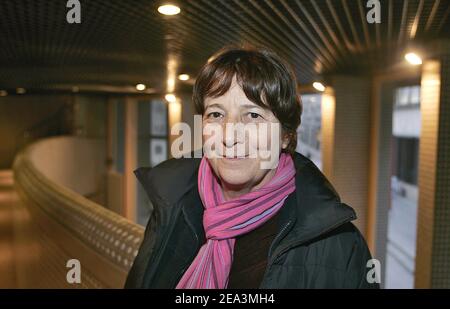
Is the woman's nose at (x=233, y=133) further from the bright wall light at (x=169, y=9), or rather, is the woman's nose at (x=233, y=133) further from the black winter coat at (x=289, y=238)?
the bright wall light at (x=169, y=9)

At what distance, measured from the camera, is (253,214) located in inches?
38.7

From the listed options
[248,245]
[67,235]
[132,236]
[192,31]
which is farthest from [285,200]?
[192,31]

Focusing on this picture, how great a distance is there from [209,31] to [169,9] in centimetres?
66

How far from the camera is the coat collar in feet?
2.86

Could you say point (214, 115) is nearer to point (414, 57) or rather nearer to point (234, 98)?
point (234, 98)

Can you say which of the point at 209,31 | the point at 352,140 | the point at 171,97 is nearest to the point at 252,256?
the point at 209,31

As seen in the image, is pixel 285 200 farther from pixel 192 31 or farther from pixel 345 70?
pixel 345 70

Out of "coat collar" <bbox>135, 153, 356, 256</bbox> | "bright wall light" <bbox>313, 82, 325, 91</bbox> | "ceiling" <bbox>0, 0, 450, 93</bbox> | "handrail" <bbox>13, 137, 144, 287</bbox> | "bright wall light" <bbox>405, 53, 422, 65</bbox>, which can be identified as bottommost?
"handrail" <bbox>13, 137, 144, 287</bbox>

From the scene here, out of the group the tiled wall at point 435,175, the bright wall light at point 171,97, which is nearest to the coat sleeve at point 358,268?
the tiled wall at point 435,175

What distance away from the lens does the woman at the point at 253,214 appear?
871mm

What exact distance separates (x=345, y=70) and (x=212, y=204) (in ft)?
14.8

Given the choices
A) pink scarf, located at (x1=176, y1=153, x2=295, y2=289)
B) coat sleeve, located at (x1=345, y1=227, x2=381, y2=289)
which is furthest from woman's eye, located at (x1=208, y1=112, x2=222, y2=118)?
coat sleeve, located at (x1=345, y1=227, x2=381, y2=289)

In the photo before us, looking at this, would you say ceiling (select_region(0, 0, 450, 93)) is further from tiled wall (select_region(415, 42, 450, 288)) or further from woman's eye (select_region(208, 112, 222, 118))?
woman's eye (select_region(208, 112, 222, 118))

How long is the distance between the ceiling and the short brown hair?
47.2 inches
